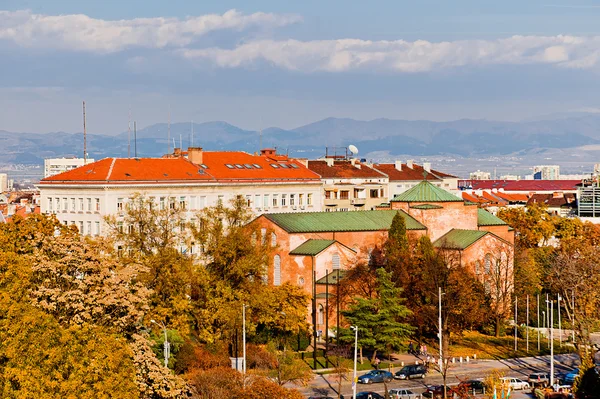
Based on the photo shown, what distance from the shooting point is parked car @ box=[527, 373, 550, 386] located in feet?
260

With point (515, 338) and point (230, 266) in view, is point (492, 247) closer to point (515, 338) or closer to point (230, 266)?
point (515, 338)

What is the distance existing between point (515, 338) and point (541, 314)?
48.6 ft

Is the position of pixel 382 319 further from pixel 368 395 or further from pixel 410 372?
pixel 368 395

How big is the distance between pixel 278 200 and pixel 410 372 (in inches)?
2250

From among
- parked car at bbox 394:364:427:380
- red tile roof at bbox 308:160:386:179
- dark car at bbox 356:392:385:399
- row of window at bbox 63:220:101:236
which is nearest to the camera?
dark car at bbox 356:392:385:399

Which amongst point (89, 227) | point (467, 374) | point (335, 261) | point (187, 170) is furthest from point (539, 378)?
point (187, 170)

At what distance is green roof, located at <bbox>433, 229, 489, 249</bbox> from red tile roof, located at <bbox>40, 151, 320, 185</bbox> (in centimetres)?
3066

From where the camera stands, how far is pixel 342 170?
513ft

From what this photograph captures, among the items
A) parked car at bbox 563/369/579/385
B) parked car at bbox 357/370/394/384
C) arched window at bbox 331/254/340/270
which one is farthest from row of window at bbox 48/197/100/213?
parked car at bbox 563/369/579/385

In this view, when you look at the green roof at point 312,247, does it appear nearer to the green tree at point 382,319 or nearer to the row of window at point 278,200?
the green tree at point 382,319

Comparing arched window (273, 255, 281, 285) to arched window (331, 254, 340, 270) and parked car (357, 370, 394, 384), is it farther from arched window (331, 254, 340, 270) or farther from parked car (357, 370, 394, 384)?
parked car (357, 370, 394, 384)

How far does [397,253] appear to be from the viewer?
96875 mm

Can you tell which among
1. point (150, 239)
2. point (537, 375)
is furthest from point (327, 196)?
point (537, 375)


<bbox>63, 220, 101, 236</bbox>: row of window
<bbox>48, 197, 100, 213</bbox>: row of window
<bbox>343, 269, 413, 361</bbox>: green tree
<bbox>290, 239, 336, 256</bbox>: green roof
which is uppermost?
<bbox>48, 197, 100, 213</bbox>: row of window
